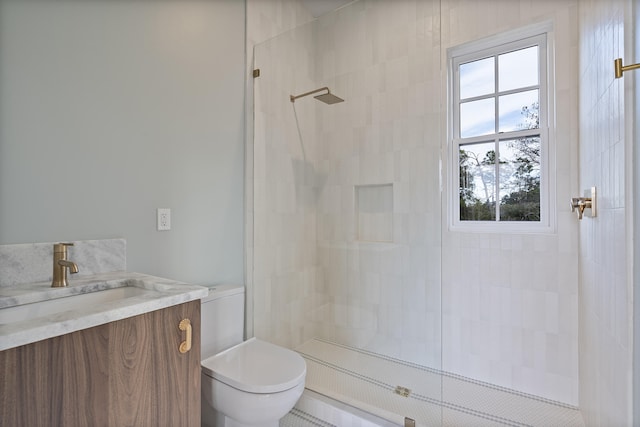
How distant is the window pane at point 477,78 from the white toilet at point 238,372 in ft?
6.40

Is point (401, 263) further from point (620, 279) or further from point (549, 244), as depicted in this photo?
point (620, 279)

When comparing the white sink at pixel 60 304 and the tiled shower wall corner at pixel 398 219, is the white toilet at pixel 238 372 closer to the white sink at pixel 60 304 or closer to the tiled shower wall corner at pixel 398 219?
the tiled shower wall corner at pixel 398 219

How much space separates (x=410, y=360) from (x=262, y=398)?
931 millimetres

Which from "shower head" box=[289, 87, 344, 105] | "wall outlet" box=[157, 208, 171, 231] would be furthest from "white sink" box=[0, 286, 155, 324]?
"shower head" box=[289, 87, 344, 105]

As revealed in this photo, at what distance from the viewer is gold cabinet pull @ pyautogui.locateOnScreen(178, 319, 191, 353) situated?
1.06 metres

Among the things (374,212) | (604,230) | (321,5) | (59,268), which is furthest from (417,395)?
(321,5)

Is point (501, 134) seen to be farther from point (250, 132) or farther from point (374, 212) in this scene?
point (250, 132)

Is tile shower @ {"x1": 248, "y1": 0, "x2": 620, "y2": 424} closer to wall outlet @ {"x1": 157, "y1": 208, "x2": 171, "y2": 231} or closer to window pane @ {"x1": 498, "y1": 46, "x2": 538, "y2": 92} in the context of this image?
window pane @ {"x1": 498, "y1": 46, "x2": 538, "y2": 92}

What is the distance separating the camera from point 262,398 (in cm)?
126

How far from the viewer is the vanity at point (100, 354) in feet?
2.43

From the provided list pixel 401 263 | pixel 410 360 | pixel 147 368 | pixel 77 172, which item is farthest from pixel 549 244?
pixel 77 172

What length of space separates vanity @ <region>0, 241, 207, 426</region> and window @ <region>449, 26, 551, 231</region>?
70.5 inches

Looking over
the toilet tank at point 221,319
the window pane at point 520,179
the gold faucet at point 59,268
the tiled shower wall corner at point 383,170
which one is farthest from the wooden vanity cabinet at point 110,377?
the window pane at point 520,179

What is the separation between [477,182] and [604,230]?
3.26ft
